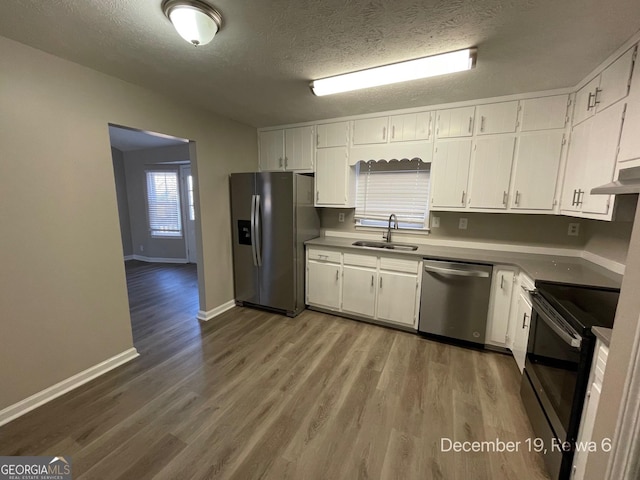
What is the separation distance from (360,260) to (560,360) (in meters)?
1.90

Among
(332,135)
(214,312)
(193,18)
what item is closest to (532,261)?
(332,135)

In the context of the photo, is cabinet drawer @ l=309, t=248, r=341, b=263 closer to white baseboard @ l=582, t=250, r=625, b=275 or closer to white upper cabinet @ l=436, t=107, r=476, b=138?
white upper cabinet @ l=436, t=107, r=476, b=138

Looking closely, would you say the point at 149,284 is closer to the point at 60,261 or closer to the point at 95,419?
the point at 60,261

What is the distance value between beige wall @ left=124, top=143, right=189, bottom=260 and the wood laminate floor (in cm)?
353

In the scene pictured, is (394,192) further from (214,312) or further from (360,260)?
(214,312)

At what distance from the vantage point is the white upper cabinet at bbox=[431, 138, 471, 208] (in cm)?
272

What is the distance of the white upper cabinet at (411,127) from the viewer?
281 centimetres

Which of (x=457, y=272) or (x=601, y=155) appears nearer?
(x=601, y=155)

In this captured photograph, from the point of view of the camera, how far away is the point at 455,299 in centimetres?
262

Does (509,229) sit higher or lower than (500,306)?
higher

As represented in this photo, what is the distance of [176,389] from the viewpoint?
6.77ft

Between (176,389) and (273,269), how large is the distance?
1.57 m


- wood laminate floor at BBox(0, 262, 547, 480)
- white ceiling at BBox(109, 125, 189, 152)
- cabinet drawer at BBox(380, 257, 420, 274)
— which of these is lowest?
wood laminate floor at BBox(0, 262, 547, 480)

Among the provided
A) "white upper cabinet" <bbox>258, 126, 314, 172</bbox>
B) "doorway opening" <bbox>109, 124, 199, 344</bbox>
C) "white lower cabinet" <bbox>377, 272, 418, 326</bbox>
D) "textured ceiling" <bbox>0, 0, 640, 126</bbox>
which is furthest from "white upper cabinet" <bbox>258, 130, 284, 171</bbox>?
"doorway opening" <bbox>109, 124, 199, 344</bbox>
